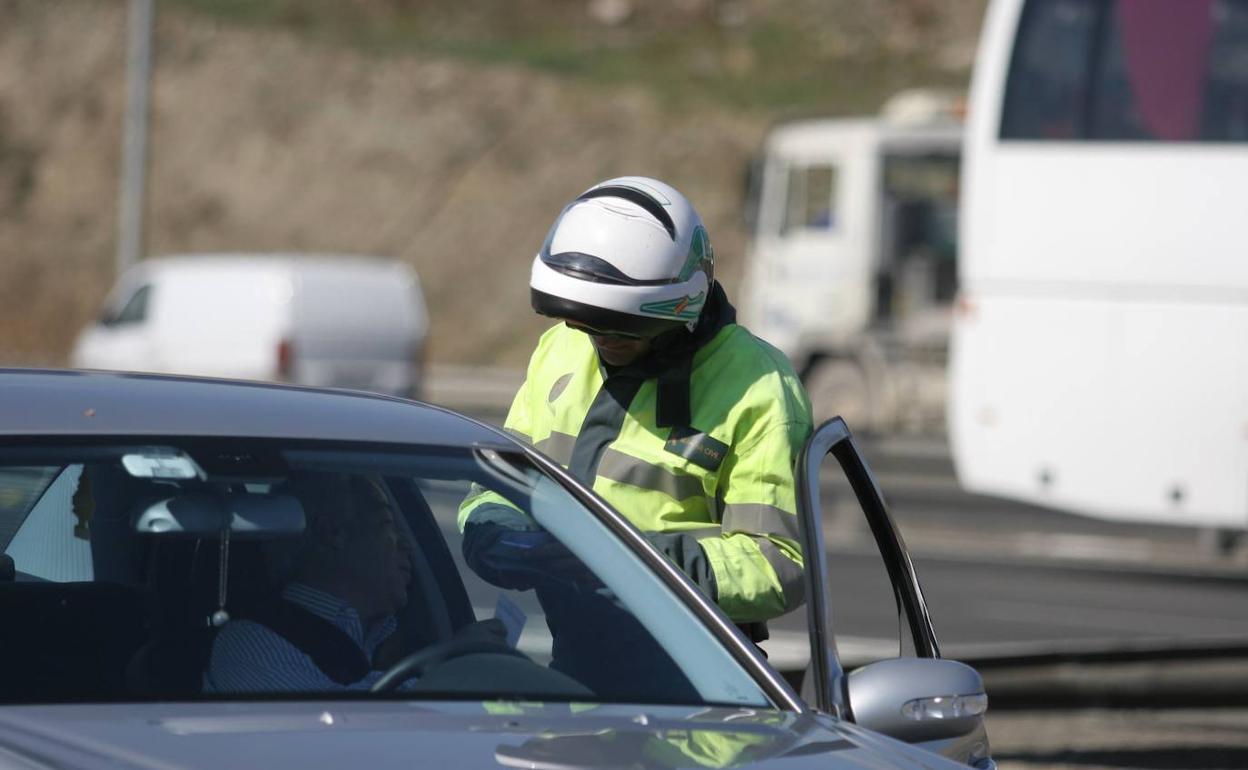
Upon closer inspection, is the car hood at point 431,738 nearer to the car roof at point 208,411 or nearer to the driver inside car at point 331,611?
the driver inside car at point 331,611

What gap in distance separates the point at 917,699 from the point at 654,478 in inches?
37.1

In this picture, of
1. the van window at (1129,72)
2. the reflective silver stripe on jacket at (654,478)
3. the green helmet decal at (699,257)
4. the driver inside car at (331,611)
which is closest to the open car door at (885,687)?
the driver inside car at (331,611)

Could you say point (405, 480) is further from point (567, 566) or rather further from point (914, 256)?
point (914, 256)

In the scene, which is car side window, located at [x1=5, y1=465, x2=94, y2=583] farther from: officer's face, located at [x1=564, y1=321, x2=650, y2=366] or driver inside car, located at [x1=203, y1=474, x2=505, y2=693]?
officer's face, located at [x1=564, y1=321, x2=650, y2=366]

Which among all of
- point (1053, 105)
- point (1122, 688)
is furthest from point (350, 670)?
point (1053, 105)

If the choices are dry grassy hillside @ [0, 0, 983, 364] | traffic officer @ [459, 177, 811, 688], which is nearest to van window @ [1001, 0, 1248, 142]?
traffic officer @ [459, 177, 811, 688]

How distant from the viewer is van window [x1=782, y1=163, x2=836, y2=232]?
2116 cm

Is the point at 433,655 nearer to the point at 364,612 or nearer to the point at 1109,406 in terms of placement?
the point at 364,612

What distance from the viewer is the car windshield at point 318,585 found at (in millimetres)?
3061

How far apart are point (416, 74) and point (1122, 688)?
46.4 meters

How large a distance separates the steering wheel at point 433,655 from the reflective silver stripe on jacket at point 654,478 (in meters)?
0.74

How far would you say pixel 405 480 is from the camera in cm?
362

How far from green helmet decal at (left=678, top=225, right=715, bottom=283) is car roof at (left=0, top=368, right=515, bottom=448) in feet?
1.76

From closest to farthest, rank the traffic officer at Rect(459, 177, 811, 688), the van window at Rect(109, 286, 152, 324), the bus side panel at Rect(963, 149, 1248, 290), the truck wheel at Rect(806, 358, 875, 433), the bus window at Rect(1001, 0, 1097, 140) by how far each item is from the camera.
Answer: the traffic officer at Rect(459, 177, 811, 688) → the bus side panel at Rect(963, 149, 1248, 290) → the bus window at Rect(1001, 0, 1097, 140) → the truck wheel at Rect(806, 358, 875, 433) → the van window at Rect(109, 286, 152, 324)
